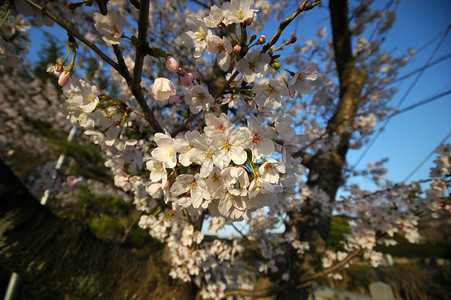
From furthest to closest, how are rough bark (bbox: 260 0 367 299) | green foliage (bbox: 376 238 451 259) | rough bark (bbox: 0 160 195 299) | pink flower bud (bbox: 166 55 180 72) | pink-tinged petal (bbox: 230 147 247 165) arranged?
green foliage (bbox: 376 238 451 259) → rough bark (bbox: 260 0 367 299) → rough bark (bbox: 0 160 195 299) → pink flower bud (bbox: 166 55 180 72) → pink-tinged petal (bbox: 230 147 247 165)

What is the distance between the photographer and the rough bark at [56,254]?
1.29m

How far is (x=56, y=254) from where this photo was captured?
1.36m

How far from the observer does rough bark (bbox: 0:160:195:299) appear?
1.29 metres

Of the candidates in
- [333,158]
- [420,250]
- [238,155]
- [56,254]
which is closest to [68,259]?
[56,254]

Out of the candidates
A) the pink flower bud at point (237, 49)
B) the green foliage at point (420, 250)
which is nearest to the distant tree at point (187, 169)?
the pink flower bud at point (237, 49)

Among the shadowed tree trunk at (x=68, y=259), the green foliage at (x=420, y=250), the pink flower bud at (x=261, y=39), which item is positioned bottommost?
the shadowed tree trunk at (x=68, y=259)

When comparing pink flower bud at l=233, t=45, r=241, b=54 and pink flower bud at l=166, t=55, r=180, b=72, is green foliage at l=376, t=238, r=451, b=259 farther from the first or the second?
pink flower bud at l=166, t=55, r=180, b=72

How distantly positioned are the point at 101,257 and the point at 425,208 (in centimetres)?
351

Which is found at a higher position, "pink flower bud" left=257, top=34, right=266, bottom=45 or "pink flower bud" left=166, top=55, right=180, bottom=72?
"pink flower bud" left=257, top=34, right=266, bottom=45

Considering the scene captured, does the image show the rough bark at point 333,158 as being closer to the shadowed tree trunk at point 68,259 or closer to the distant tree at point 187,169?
the distant tree at point 187,169

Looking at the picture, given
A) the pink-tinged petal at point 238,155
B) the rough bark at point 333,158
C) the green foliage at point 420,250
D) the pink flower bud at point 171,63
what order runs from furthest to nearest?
1. the green foliage at point 420,250
2. the rough bark at point 333,158
3. the pink flower bud at point 171,63
4. the pink-tinged petal at point 238,155

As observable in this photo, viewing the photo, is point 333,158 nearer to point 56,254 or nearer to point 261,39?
point 261,39

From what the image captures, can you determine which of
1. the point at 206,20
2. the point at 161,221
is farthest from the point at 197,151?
the point at 161,221

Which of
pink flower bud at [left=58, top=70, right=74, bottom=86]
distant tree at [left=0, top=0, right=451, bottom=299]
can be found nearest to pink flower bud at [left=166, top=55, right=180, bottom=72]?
distant tree at [left=0, top=0, right=451, bottom=299]
